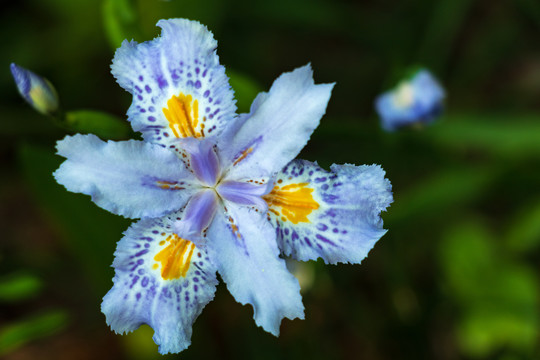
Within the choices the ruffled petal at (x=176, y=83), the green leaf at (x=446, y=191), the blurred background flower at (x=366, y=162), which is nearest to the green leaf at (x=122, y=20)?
the ruffled petal at (x=176, y=83)

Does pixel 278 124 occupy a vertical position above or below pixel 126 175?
above

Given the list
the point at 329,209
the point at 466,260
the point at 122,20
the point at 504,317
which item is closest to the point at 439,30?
the point at 466,260

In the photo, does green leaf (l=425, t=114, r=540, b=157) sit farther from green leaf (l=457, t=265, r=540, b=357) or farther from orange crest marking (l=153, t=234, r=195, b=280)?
orange crest marking (l=153, t=234, r=195, b=280)

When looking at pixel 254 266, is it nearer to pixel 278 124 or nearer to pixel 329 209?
pixel 329 209

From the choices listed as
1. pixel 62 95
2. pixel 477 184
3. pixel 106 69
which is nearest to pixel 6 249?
pixel 62 95

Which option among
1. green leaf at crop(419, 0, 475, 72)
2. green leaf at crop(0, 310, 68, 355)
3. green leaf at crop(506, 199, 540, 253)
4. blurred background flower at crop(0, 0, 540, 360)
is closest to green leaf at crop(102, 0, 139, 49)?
blurred background flower at crop(0, 0, 540, 360)

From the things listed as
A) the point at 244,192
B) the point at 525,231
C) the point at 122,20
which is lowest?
the point at 525,231

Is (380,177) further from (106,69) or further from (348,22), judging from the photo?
(106,69)
